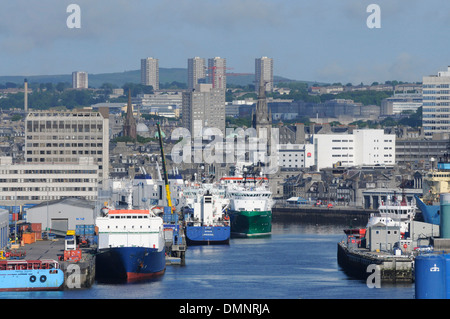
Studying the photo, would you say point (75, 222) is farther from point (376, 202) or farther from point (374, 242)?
point (376, 202)

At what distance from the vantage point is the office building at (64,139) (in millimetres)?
112375

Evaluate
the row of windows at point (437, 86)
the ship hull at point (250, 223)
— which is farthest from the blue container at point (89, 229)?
the row of windows at point (437, 86)

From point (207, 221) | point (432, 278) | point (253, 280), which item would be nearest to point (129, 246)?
point (253, 280)

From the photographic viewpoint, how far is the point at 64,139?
113 m

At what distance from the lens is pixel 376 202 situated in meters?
114

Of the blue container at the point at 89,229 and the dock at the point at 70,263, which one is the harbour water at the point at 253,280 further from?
the blue container at the point at 89,229

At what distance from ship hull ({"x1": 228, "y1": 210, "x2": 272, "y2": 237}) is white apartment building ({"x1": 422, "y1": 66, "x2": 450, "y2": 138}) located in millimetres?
81879

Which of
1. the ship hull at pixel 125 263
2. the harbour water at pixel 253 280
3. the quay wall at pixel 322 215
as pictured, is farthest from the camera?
the quay wall at pixel 322 215

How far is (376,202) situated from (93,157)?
25.2 meters

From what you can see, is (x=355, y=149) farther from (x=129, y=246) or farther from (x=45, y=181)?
(x=129, y=246)

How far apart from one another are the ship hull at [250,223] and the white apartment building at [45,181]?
10.9 meters

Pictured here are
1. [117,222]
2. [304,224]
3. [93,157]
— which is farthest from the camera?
[93,157]

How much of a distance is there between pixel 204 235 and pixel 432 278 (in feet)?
130
